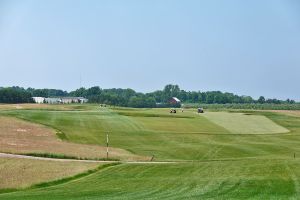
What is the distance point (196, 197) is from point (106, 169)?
15.1 metres

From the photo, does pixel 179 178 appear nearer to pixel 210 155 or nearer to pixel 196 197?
pixel 196 197

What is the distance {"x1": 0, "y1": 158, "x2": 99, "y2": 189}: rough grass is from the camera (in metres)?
28.6

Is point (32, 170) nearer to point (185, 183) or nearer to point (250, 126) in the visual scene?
point (185, 183)

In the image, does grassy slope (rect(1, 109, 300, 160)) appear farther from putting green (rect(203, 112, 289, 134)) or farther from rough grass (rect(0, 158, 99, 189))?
rough grass (rect(0, 158, 99, 189))

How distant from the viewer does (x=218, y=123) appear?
83.8 m

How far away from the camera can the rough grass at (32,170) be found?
28598mm

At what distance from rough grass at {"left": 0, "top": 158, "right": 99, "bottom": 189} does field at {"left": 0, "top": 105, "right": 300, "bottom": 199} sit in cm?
135

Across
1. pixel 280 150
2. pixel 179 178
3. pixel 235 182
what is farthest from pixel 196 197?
pixel 280 150

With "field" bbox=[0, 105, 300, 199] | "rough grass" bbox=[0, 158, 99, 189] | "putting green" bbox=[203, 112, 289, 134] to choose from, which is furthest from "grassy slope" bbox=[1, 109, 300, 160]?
"rough grass" bbox=[0, 158, 99, 189]

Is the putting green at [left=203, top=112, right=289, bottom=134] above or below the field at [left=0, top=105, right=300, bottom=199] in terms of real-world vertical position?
above

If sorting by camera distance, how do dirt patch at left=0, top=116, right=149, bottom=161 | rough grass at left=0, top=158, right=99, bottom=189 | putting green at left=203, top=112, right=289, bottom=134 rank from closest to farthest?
rough grass at left=0, top=158, right=99, bottom=189 < dirt patch at left=0, top=116, right=149, bottom=161 < putting green at left=203, top=112, right=289, bottom=134

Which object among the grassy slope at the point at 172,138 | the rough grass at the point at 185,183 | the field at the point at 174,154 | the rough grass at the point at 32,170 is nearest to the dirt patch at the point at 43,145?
the field at the point at 174,154

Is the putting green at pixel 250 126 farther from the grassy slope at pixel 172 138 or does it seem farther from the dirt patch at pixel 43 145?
the dirt patch at pixel 43 145

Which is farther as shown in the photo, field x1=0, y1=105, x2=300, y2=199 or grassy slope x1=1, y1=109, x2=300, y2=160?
grassy slope x1=1, y1=109, x2=300, y2=160
